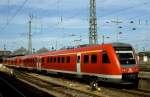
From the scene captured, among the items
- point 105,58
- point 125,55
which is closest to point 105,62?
point 105,58

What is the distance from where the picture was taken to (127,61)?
955 inches

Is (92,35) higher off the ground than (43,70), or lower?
higher

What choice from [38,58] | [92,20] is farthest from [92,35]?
[38,58]

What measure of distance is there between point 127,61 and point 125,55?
0.46m

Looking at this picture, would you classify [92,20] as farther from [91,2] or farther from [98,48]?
[98,48]

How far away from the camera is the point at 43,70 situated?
4675 centimetres

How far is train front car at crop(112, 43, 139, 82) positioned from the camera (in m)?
23.5

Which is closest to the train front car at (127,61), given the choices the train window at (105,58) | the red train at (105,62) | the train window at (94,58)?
the red train at (105,62)

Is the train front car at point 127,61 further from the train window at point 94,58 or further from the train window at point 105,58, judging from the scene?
the train window at point 94,58

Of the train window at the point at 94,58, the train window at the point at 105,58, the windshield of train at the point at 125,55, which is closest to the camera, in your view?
the windshield of train at the point at 125,55

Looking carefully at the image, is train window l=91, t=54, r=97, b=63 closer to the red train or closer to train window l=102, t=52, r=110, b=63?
the red train

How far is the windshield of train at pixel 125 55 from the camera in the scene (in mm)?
24125

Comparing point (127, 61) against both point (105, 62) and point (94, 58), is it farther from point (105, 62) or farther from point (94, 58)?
point (94, 58)

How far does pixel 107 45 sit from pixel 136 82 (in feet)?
10.4
